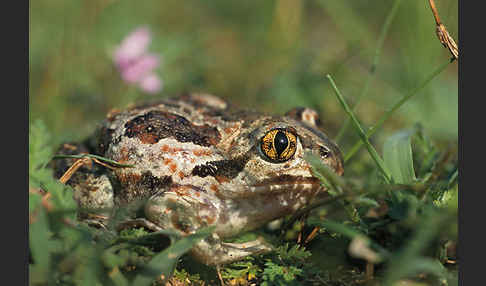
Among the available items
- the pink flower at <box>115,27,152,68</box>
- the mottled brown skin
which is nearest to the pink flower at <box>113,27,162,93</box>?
the pink flower at <box>115,27,152,68</box>

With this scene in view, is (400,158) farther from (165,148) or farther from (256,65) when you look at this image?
(256,65)

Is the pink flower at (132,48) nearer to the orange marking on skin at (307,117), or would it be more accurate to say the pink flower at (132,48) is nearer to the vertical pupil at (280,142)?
the orange marking on skin at (307,117)

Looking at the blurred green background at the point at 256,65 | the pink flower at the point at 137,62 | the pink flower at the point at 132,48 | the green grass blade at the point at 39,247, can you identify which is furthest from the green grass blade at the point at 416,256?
the pink flower at the point at 132,48

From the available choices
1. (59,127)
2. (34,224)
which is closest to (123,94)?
(59,127)

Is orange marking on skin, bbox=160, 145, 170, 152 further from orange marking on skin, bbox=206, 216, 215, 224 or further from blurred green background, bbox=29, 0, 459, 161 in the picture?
blurred green background, bbox=29, 0, 459, 161

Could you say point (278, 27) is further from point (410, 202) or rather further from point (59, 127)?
point (410, 202)

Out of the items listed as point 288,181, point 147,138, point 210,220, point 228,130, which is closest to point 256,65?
point 228,130
